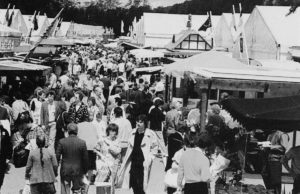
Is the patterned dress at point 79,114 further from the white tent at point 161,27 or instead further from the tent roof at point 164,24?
the tent roof at point 164,24

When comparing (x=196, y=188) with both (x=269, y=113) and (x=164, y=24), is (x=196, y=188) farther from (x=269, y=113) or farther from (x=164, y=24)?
(x=164, y=24)

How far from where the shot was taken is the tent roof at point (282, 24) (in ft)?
85.6

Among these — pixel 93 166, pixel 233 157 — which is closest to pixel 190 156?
pixel 233 157

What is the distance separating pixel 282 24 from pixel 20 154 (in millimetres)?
17427

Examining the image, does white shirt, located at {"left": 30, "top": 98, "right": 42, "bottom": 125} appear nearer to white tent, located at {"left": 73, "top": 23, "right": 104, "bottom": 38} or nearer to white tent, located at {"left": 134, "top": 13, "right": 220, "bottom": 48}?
white tent, located at {"left": 134, "top": 13, "right": 220, "bottom": 48}

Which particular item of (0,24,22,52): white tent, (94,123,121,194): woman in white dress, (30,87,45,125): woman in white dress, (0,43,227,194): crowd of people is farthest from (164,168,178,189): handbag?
(0,24,22,52): white tent

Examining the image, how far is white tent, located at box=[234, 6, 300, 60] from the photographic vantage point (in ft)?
85.4

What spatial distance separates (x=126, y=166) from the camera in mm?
10039

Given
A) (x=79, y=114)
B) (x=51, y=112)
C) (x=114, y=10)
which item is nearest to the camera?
(x=79, y=114)

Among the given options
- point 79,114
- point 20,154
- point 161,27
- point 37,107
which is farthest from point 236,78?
point 161,27

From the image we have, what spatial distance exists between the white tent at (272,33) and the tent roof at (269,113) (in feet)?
56.0

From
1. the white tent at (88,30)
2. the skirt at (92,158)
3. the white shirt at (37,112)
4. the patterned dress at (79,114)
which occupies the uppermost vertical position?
the patterned dress at (79,114)

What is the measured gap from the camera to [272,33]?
2669cm

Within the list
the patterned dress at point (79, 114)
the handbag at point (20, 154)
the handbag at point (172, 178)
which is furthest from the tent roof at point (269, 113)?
the handbag at point (20, 154)
